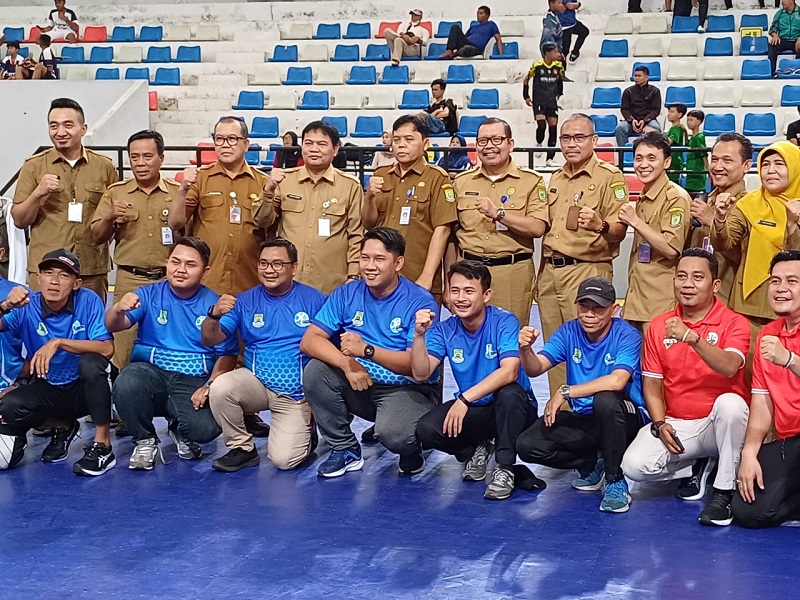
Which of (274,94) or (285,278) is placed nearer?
(285,278)

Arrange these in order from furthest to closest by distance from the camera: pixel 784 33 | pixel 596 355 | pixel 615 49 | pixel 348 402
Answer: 1. pixel 615 49
2. pixel 784 33
3. pixel 348 402
4. pixel 596 355

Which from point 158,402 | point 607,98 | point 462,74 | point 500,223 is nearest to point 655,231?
point 500,223

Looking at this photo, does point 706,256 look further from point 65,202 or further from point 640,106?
point 640,106

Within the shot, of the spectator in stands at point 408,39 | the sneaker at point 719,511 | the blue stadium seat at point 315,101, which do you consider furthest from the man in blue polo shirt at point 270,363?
the spectator in stands at point 408,39

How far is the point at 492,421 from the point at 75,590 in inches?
86.1

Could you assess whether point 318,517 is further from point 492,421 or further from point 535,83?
point 535,83

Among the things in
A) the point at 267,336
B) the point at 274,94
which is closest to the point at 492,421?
the point at 267,336

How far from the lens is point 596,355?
16.8ft

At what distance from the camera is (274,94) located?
627 inches

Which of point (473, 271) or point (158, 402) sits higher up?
point (473, 271)

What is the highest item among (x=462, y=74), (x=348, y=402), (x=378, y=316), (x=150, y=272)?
(x=462, y=74)

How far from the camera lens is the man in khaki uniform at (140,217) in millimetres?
6051

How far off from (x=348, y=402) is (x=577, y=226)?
1.55m

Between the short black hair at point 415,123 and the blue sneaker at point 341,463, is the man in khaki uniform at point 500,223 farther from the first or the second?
the blue sneaker at point 341,463
